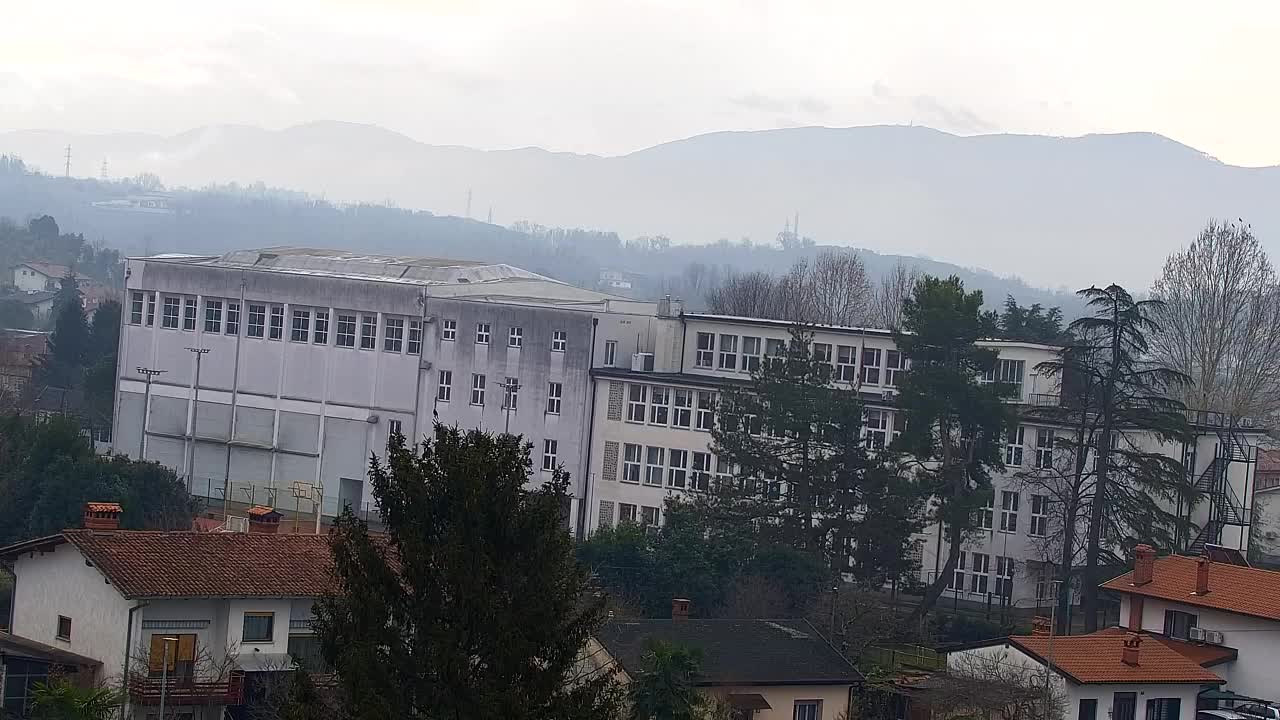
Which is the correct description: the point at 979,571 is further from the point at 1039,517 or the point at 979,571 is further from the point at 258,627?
the point at 258,627

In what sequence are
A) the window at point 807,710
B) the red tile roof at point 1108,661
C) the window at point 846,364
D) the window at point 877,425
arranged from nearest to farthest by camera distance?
the window at point 807,710 → the red tile roof at point 1108,661 → the window at point 877,425 → the window at point 846,364

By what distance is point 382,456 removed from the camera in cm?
5925

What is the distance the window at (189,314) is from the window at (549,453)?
15.2 meters

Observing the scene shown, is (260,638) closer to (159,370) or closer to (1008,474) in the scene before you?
(1008,474)

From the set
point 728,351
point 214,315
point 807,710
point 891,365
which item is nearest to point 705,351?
point 728,351

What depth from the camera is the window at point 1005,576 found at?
49.6m

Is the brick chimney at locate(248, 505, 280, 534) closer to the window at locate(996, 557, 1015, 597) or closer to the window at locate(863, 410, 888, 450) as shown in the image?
the window at locate(863, 410, 888, 450)

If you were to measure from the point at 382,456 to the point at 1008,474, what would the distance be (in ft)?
67.1

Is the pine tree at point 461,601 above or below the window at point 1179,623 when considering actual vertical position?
above

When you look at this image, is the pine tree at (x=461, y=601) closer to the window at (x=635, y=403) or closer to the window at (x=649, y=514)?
the window at (x=649, y=514)

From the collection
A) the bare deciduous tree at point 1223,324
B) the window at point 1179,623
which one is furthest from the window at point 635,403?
the bare deciduous tree at point 1223,324

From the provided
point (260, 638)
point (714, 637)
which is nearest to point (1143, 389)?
point (714, 637)

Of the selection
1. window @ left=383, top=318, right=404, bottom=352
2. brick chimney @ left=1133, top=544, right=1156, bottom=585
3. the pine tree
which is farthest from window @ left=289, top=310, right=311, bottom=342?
the pine tree

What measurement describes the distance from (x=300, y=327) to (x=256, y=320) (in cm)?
187
